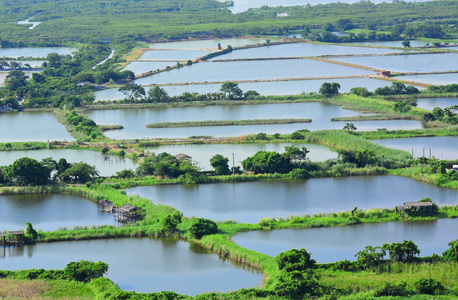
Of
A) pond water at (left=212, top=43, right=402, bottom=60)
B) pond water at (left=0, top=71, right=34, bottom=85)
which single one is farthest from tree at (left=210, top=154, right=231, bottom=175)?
pond water at (left=212, top=43, right=402, bottom=60)

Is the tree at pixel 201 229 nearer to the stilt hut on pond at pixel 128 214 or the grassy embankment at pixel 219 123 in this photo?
the stilt hut on pond at pixel 128 214

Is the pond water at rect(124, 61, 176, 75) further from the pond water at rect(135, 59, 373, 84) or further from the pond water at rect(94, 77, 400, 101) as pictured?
the pond water at rect(94, 77, 400, 101)

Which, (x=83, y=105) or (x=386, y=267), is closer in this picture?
(x=386, y=267)

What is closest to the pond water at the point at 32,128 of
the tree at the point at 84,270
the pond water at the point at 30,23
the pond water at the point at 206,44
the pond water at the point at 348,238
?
the pond water at the point at 348,238

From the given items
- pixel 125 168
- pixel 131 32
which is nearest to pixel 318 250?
pixel 125 168

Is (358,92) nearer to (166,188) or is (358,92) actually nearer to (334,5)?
(166,188)

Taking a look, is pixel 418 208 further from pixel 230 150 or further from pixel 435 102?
pixel 435 102

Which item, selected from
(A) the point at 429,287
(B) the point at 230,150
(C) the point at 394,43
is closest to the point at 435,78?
(C) the point at 394,43
